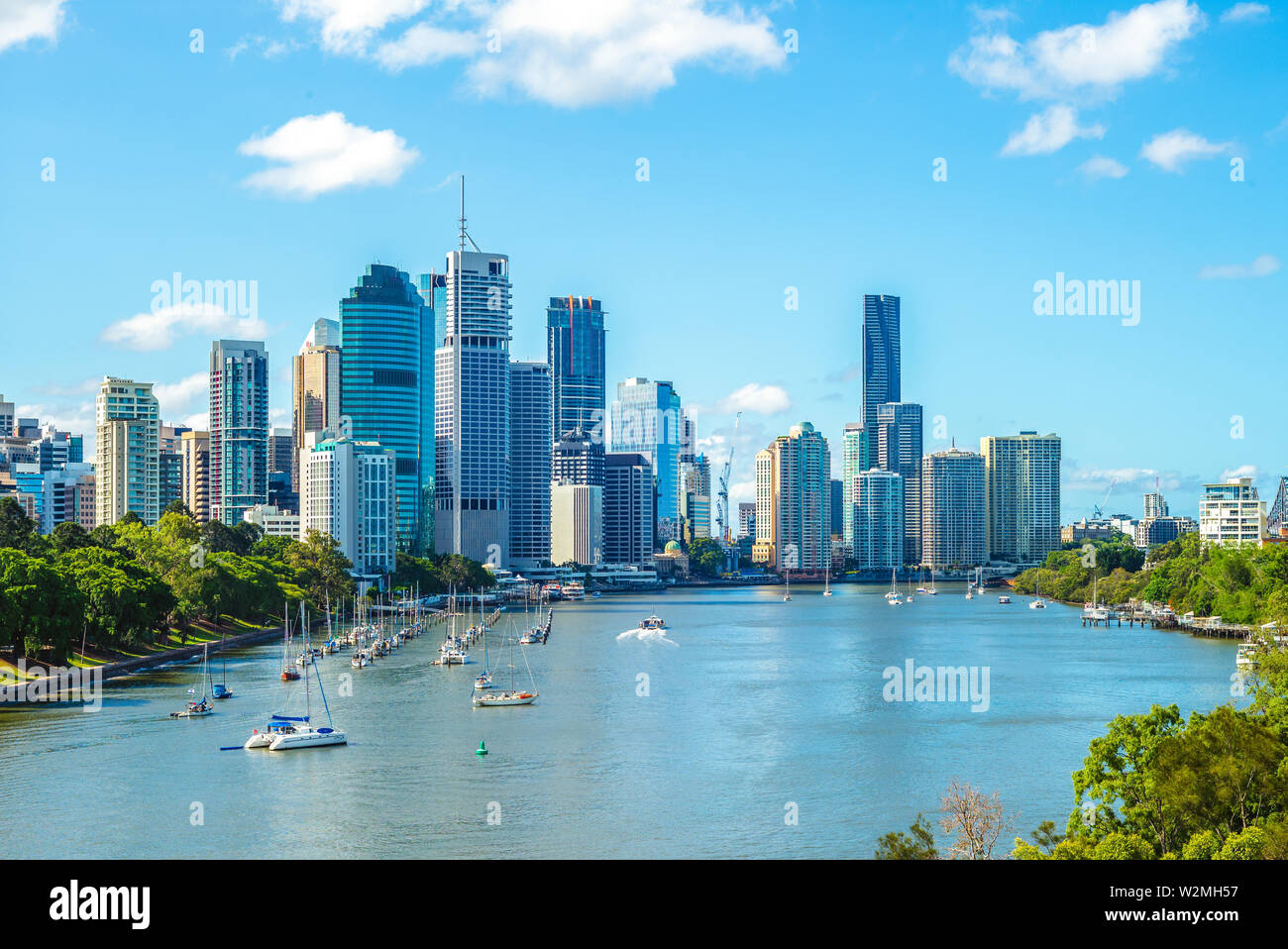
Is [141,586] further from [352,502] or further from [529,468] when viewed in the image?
[529,468]

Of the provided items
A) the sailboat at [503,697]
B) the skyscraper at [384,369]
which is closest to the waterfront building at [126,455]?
the skyscraper at [384,369]

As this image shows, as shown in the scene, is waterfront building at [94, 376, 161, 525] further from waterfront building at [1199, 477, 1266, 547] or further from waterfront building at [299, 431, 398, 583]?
waterfront building at [1199, 477, 1266, 547]

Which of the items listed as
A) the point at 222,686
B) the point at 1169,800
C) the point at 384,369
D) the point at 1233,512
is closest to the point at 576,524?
the point at 384,369

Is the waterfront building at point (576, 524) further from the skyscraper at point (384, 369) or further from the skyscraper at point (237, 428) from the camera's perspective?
the skyscraper at point (237, 428)

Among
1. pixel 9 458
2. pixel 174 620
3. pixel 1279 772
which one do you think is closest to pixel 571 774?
pixel 1279 772
